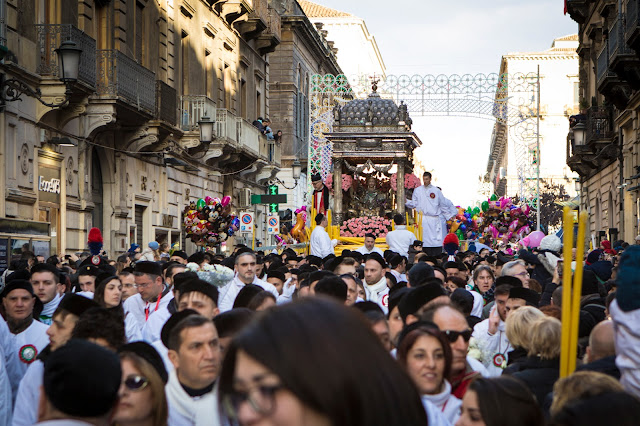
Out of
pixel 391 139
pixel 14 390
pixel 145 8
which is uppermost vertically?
pixel 145 8

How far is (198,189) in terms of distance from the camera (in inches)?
1300

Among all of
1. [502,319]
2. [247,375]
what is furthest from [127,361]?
[502,319]

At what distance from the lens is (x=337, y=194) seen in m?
24.3

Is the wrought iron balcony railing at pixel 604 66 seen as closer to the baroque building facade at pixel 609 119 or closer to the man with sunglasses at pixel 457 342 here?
the baroque building facade at pixel 609 119

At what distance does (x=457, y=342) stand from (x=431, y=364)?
766 millimetres

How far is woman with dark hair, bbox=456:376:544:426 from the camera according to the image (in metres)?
3.76

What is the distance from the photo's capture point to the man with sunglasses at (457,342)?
539 centimetres

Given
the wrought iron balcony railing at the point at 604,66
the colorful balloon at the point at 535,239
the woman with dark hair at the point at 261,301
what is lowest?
the woman with dark hair at the point at 261,301

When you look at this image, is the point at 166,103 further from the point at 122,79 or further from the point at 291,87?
the point at 291,87

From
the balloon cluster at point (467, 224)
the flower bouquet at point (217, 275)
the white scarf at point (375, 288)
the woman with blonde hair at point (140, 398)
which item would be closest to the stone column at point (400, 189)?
the balloon cluster at point (467, 224)

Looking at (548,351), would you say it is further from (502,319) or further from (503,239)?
(503,239)

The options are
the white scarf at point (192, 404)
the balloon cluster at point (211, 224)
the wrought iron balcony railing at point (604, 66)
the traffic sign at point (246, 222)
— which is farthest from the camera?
the wrought iron balcony railing at point (604, 66)

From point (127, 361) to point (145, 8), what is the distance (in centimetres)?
2366

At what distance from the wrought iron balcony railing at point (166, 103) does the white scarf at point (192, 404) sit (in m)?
21.1
